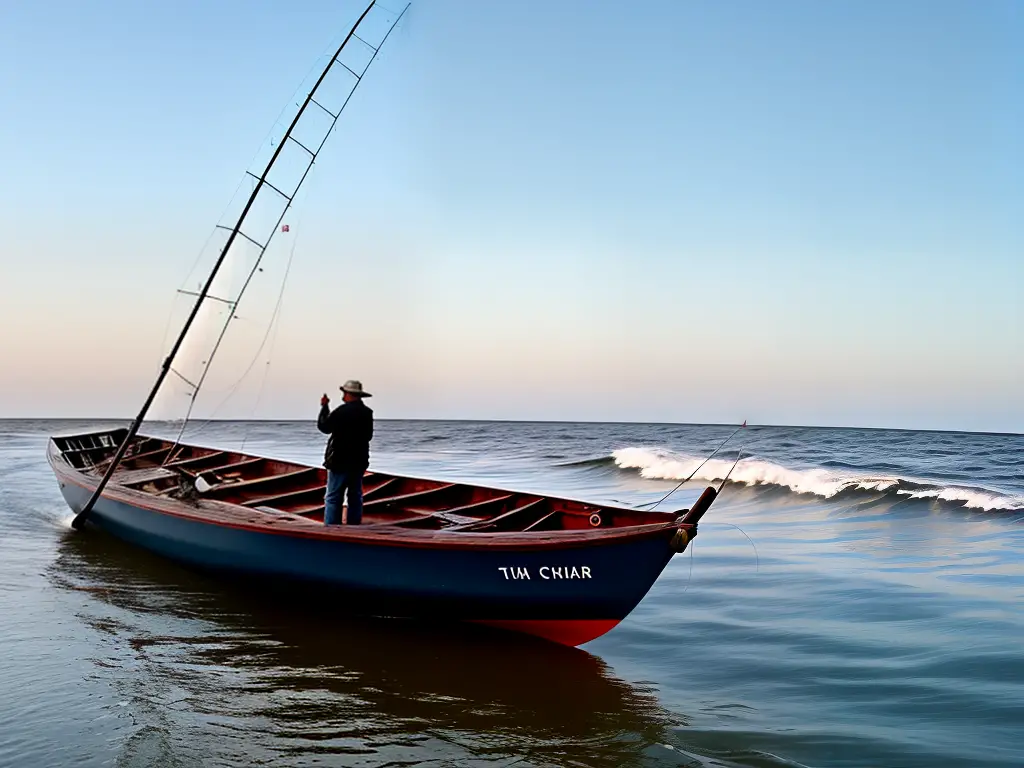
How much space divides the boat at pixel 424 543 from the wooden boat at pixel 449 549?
1 cm

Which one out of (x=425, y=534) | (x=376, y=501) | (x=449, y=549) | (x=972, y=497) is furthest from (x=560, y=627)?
(x=972, y=497)

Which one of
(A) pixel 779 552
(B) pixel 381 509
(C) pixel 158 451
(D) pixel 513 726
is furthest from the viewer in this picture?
(C) pixel 158 451

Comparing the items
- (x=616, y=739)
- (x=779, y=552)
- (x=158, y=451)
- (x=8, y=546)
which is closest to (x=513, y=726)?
(x=616, y=739)

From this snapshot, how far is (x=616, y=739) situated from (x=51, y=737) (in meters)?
3.55

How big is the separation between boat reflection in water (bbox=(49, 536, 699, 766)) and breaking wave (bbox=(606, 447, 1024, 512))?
1293cm

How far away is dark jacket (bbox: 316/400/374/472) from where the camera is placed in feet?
25.8

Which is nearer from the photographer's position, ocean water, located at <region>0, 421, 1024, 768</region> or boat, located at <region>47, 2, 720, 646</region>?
ocean water, located at <region>0, 421, 1024, 768</region>

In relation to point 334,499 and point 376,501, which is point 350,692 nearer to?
point 334,499

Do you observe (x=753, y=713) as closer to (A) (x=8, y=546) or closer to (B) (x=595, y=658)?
(B) (x=595, y=658)

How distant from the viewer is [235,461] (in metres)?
14.3

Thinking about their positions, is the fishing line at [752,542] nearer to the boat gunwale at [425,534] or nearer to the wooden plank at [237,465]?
the boat gunwale at [425,534]

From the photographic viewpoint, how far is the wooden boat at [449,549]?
632 centimetres

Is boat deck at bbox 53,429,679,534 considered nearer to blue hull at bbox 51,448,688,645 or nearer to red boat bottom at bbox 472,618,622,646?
blue hull at bbox 51,448,688,645

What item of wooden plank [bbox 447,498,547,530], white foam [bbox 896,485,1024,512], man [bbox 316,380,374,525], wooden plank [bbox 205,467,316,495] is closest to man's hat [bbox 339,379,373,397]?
man [bbox 316,380,374,525]
